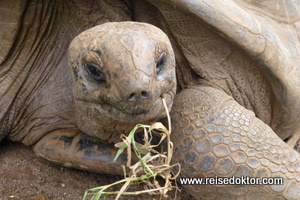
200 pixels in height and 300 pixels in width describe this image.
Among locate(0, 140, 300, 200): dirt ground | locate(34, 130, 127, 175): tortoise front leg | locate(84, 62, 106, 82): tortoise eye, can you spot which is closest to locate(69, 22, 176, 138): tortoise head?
locate(84, 62, 106, 82): tortoise eye

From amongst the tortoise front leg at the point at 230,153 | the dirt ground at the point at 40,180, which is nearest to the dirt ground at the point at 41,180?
the dirt ground at the point at 40,180

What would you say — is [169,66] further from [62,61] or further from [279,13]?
[279,13]

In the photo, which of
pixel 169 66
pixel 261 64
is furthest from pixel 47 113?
pixel 261 64

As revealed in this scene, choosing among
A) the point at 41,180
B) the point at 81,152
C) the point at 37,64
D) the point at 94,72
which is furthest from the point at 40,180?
the point at 94,72

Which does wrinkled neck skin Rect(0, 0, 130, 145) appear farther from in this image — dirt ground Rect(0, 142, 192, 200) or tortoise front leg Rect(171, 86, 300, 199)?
tortoise front leg Rect(171, 86, 300, 199)

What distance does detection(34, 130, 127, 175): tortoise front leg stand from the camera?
193 cm

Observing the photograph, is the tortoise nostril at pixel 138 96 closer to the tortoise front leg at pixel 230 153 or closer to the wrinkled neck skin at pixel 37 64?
the tortoise front leg at pixel 230 153

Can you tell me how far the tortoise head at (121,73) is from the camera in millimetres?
1398

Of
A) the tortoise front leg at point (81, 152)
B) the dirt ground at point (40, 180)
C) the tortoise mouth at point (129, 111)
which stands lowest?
the dirt ground at point (40, 180)

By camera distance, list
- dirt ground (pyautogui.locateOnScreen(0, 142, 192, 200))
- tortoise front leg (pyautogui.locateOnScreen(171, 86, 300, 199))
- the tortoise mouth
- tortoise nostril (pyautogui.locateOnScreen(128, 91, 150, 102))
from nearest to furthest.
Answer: tortoise nostril (pyautogui.locateOnScreen(128, 91, 150, 102)) < the tortoise mouth < tortoise front leg (pyautogui.locateOnScreen(171, 86, 300, 199)) < dirt ground (pyautogui.locateOnScreen(0, 142, 192, 200))

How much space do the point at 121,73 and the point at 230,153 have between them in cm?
76

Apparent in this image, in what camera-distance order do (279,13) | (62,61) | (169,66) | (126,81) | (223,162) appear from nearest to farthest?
1. (126,81)
2. (169,66)
3. (223,162)
4. (62,61)
5. (279,13)

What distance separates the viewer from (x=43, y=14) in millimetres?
2217

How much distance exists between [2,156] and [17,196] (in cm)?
49
